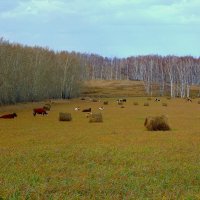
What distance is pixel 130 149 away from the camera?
711 inches

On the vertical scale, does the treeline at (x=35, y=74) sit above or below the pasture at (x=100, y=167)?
above

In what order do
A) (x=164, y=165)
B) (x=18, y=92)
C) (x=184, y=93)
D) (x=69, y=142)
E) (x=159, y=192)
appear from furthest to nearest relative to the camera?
1. (x=184, y=93)
2. (x=18, y=92)
3. (x=69, y=142)
4. (x=164, y=165)
5. (x=159, y=192)

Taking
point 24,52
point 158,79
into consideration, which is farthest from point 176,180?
point 158,79

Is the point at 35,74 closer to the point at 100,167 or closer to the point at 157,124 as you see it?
the point at 157,124

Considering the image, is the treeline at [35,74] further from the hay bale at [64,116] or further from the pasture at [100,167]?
the pasture at [100,167]

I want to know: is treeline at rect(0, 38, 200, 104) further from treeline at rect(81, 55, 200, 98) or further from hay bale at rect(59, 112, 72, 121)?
hay bale at rect(59, 112, 72, 121)

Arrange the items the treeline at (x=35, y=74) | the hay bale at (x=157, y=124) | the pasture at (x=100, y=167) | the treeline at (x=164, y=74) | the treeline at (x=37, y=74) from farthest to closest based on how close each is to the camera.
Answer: the treeline at (x=164, y=74) < the treeline at (x=37, y=74) < the treeline at (x=35, y=74) < the hay bale at (x=157, y=124) < the pasture at (x=100, y=167)

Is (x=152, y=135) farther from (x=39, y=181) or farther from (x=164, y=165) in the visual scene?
(x=39, y=181)

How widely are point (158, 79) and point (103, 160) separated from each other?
498 ft

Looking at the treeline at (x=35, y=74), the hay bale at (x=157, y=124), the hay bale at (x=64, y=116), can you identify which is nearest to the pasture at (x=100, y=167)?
the hay bale at (x=157, y=124)

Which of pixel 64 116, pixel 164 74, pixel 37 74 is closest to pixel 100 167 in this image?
pixel 64 116

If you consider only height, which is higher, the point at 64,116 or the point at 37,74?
the point at 37,74

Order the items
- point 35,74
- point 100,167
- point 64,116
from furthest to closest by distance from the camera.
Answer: point 35,74 < point 64,116 < point 100,167

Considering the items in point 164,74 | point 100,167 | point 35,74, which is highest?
point 164,74
